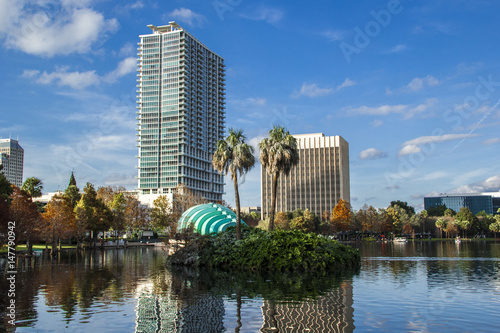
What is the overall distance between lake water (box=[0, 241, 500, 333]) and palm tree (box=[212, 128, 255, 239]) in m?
13.3

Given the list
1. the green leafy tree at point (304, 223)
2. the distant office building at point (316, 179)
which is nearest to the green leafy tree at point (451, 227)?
the green leafy tree at point (304, 223)

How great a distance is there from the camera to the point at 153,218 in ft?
365

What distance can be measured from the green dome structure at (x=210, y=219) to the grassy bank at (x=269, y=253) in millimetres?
13565

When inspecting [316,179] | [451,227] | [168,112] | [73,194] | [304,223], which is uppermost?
[168,112]

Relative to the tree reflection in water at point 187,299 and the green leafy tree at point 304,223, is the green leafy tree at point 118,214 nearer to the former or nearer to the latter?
the green leafy tree at point 304,223

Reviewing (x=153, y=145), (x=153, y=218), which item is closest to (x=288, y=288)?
(x=153, y=218)

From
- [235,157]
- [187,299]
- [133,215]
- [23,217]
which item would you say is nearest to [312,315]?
[187,299]

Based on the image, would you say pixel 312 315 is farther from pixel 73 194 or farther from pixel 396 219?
pixel 396 219

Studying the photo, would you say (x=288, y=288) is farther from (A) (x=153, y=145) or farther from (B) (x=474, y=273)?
(A) (x=153, y=145)

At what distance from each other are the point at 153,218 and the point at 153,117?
8220cm

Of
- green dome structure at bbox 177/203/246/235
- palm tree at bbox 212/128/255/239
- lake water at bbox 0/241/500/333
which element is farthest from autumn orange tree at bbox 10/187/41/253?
palm tree at bbox 212/128/255/239

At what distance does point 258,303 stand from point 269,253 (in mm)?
13465

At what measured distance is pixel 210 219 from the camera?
52.2 metres

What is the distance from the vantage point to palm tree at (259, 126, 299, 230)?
4134cm
